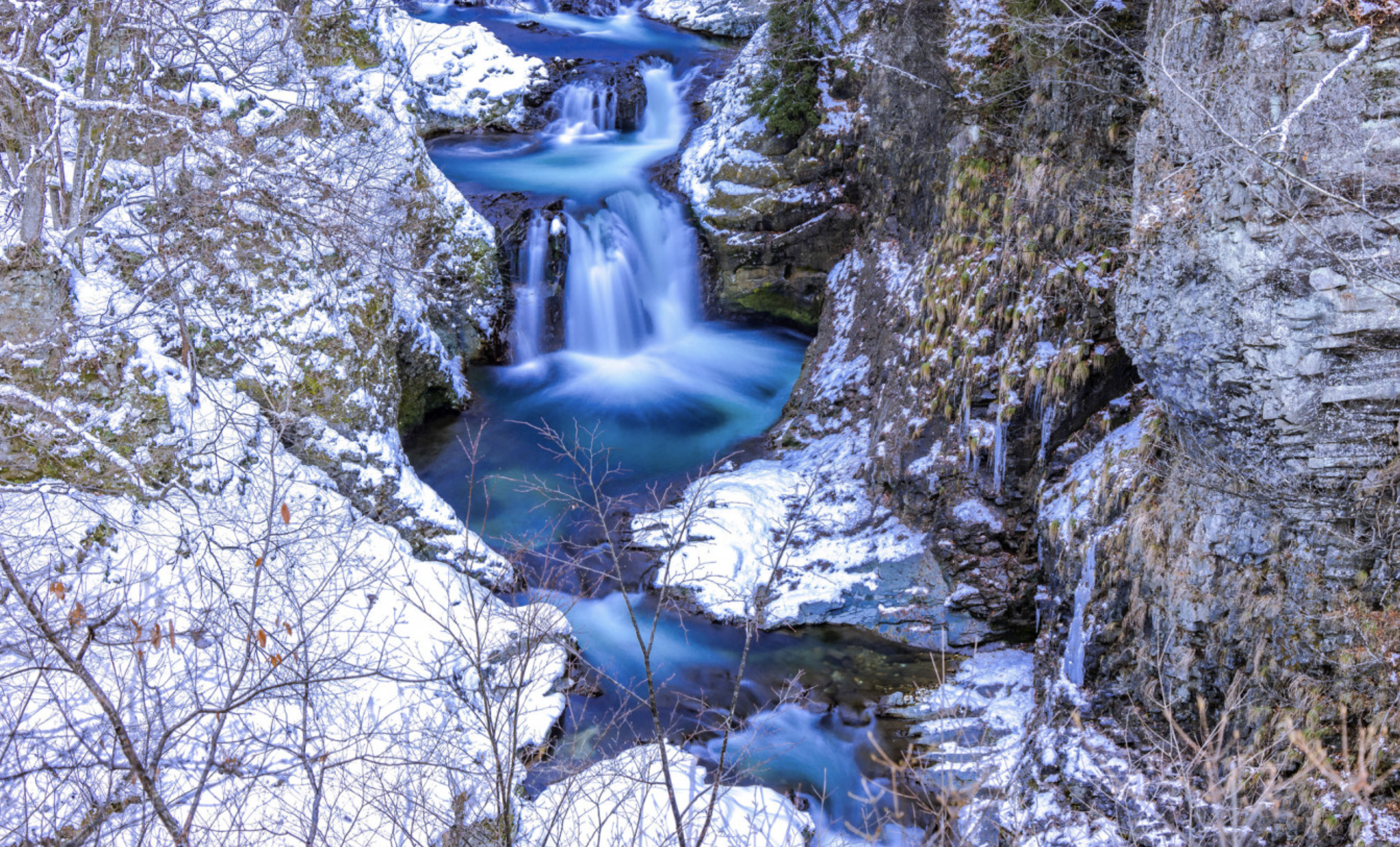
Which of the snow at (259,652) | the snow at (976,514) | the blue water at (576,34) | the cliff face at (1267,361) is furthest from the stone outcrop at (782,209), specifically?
the snow at (259,652)

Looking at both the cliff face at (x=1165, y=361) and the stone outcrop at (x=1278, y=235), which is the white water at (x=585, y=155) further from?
the stone outcrop at (x=1278, y=235)

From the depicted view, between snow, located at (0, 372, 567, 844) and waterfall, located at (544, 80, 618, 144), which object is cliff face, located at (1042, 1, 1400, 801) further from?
waterfall, located at (544, 80, 618, 144)

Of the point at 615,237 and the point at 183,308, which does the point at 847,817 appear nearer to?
the point at 183,308

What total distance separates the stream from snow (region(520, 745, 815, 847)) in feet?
0.88

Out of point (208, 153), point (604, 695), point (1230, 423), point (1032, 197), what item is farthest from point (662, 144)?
point (1230, 423)

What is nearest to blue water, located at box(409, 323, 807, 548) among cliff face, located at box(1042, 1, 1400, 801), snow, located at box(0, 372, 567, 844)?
snow, located at box(0, 372, 567, 844)

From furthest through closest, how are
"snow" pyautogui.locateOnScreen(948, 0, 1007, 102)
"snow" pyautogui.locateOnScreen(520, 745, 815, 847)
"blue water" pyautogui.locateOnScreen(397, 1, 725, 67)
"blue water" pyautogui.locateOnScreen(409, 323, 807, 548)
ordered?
"blue water" pyautogui.locateOnScreen(397, 1, 725, 67) < "blue water" pyautogui.locateOnScreen(409, 323, 807, 548) < "snow" pyautogui.locateOnScreen(948, 0, 1007, 102) < "snow" pyautogui.locateOnScreen(520, 745, 815, 847)

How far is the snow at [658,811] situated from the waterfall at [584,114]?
41.3 ft

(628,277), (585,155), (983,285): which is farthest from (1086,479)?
(585,155)

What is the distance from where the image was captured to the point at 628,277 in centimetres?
1356

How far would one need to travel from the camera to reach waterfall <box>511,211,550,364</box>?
13047mm

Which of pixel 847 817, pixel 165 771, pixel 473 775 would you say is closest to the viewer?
pixel 165 771

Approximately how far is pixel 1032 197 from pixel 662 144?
28.2 feet

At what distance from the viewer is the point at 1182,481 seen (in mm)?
6184
